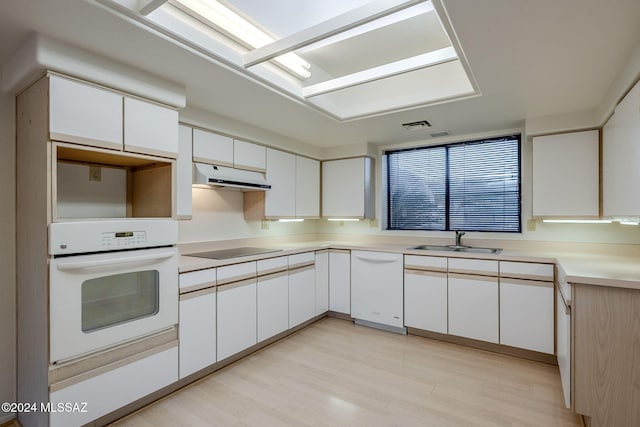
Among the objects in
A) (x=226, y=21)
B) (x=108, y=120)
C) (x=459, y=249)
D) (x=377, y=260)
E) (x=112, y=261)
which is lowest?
(x=377, y=260)

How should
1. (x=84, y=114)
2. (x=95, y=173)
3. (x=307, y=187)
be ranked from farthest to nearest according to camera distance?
(x=307, y=187)
(x=95, y=173)
(x=84, y=114)

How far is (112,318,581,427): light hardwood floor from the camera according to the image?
2008 millimetres

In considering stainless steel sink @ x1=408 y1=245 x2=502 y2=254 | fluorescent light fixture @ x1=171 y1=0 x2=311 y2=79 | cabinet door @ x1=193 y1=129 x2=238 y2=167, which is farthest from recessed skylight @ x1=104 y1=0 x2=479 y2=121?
stainless steel sink @ x1=408 y1=245 x2=502 y2=254

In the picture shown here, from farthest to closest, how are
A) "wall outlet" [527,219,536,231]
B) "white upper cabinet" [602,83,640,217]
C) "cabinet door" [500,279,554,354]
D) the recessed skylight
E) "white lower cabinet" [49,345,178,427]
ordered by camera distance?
1. "wall outlet" [527,219,536,231]
2. "cabinet door" [500,279,554,354]
3. "white upper cabinet" [602,83,640,217]
4. "white lower cabinet" [49,345,178,427]
5. the recessed skylight

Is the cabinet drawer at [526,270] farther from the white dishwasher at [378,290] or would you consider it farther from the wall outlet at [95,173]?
the wall outlet at [95,173]

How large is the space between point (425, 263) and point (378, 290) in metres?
0.60

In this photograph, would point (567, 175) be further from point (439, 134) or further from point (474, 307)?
point (474, 307)

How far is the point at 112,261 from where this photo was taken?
1893 mm

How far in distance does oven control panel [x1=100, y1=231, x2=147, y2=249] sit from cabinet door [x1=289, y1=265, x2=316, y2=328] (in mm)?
1572

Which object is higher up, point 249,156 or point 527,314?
point 249,156

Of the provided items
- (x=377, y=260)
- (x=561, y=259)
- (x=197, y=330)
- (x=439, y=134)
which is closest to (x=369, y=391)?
(x=197, y=330)

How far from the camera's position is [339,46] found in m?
2.46

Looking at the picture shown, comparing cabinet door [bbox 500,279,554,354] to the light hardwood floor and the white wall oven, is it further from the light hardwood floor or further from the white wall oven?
the white wall oven

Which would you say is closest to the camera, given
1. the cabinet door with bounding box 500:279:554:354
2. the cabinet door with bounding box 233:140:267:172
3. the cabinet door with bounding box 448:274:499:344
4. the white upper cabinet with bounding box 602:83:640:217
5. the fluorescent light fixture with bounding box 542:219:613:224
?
the white upper cabinet with bounding box 602:83:640:217
